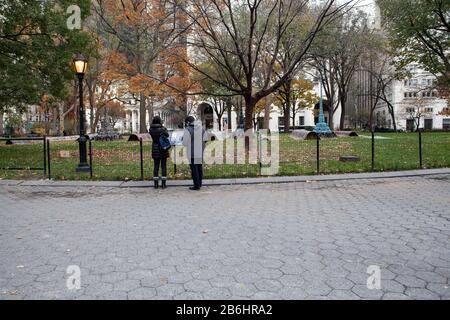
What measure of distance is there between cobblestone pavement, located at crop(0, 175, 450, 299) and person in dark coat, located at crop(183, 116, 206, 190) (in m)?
0.92

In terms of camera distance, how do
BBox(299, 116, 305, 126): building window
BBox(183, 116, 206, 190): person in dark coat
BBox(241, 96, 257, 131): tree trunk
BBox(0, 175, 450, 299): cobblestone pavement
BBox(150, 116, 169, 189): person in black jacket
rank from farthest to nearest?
BBox(299, 116, 305, 126): building window
BBox(241, 96, 257, 131): tree trunk
BBox(150, 116, 169, 189): person in black jacket
BBox(183, 116, 206, 190): person in dark coat
BBox(0, 175, 450, 299): cobblestone pavement

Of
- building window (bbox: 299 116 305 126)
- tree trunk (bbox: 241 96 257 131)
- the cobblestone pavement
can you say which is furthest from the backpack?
building window (bbox: 299 116 305 126)

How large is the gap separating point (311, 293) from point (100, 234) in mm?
3470

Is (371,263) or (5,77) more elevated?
(5,77)

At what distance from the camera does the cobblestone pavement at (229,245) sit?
365 cm

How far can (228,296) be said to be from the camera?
3447mm

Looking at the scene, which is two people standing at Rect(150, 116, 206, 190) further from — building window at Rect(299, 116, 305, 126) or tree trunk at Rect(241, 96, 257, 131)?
building window at Rect(299, 116, 305, 126)

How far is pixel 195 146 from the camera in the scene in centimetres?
960

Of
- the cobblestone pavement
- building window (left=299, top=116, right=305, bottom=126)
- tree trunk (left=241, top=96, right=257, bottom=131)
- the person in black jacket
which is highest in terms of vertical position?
building window (left=299, top=116, right=305, bottom=126)

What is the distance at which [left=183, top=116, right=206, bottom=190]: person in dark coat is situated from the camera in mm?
9523

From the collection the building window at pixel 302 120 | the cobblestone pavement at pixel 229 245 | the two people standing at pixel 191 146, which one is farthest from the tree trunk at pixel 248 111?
the building window at pixel 302 120

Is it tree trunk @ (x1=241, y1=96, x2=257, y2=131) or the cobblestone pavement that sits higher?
tree trunk @ (x1=241, y1=96, x2=257, y2=131)

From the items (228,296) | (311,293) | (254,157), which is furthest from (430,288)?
(254,157)

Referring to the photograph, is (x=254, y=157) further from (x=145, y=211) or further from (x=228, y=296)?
(x=228, y=296)
